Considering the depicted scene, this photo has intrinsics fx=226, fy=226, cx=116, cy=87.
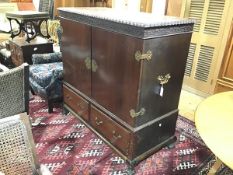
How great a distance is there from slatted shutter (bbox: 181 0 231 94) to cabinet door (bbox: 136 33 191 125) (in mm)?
1410

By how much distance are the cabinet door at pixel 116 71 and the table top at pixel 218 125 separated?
18.7 inches

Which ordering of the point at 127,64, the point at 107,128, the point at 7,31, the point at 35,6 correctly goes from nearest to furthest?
the point at 127,64 < the point at 107,128 < the point at 7,31 < the point at 35,6

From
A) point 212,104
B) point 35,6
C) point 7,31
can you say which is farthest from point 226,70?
point 35,6

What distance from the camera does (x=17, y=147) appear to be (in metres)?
0.99

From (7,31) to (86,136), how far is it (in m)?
3.40

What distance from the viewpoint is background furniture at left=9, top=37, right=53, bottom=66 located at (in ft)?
10.4

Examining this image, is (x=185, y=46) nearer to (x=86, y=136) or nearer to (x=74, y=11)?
(x=74, y=11)

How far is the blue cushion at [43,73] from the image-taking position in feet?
8.23

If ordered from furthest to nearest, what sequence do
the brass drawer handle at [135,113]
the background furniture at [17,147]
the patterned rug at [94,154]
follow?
the patterned rug at [94,154] < the brass drawer handle at [135,113] < the background furniture at [17,147]

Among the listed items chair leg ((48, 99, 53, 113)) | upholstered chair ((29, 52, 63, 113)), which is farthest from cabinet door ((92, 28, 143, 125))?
chair leg ((48, 99, 53, 113))

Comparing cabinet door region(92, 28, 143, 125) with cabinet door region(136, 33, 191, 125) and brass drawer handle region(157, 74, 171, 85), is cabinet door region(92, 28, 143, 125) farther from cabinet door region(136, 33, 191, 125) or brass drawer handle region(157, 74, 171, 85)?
brass drawer handle region(157, 74, 171, 85)

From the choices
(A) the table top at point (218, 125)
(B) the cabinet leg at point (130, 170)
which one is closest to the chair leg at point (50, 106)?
(B) the cabinet leg at point (130, 170)

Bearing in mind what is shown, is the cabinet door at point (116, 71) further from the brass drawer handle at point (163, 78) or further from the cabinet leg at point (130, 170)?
the cabinet leg at point (130, 170)

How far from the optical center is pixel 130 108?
164 cm
